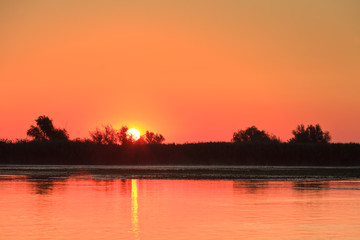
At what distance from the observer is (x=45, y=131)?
492ft

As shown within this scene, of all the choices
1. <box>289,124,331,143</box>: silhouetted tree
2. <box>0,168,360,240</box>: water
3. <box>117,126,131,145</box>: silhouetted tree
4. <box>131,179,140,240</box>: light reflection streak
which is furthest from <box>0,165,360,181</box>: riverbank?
<box>289,124,331,143</box>: silhouetted tree

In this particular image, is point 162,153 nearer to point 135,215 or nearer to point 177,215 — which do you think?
point 177,215

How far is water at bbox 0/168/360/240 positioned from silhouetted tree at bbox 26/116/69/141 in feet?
386

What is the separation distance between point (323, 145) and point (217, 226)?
281 feet

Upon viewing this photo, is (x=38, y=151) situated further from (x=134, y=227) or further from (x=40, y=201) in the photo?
(x=134, y=227)

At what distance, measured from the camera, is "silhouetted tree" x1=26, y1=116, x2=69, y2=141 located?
148375mm

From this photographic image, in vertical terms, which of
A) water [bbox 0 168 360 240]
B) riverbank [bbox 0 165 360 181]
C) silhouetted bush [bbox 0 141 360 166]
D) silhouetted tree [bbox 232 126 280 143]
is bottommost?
water [bbox 0 168 360 240]

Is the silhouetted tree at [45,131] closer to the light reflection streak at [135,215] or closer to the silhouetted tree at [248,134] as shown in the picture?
the silhouetted tree at [248,134]

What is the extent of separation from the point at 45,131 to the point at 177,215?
13111 cm

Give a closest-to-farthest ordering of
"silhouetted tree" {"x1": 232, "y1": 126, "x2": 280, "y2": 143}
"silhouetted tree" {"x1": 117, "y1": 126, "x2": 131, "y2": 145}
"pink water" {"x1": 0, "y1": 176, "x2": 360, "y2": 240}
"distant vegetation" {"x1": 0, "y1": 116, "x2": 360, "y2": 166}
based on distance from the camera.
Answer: "pink water" {"x1": 0, "y1": 176, "x2": 360, "y2": 240} → "distant vegetation" {"x1": 0, "y1": 116, "x2": 360, "y2": 166} → "silhouetted tree" {"x1": 117, "y1": 126, "x2": 131, "y2": 145} → "silhouetted tree" {"x1": 232, "y1": 126, "x2": 280, "y2": 143}

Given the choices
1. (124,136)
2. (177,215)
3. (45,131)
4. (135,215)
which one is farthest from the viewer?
(45,131)

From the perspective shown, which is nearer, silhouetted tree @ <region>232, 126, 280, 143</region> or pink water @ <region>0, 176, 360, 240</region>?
pink water @ <region>0, 176, 360, 240</region>

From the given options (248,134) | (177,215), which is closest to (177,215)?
(177,215)

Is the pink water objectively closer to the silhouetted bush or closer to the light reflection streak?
the light reflection streak
